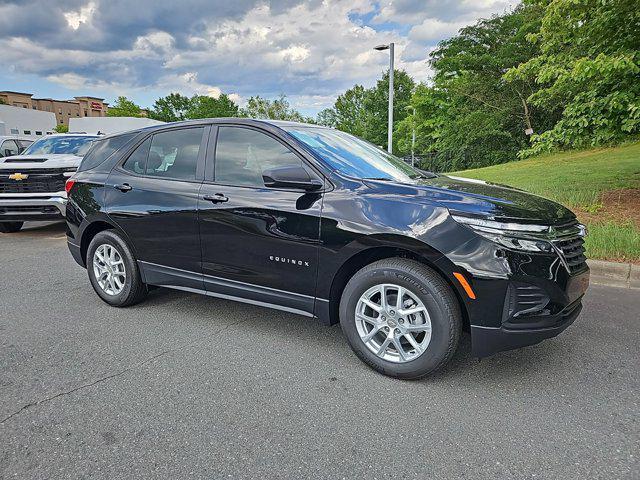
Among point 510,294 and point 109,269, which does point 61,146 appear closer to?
point 109,269

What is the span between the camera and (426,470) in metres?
2.10

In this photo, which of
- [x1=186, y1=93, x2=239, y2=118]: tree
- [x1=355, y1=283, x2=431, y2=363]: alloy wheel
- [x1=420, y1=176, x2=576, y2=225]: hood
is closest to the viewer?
[x1=420, y1=176, x2=576, y2=225]: hood

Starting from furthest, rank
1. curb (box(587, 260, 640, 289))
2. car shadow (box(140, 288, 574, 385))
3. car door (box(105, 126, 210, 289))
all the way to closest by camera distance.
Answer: curb (box(587, 260, 640, 289)) < car door (box(105, 126, 210, 289)) < car shadow (box(140, 288, 574, 385))

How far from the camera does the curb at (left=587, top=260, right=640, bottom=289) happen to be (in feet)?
16.2

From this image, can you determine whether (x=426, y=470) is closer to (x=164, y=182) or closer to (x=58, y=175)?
(x=164, y=182)

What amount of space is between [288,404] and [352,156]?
1.96 metres

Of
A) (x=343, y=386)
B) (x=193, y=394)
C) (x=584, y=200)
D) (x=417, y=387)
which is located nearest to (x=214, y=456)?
(x=193, y=394)

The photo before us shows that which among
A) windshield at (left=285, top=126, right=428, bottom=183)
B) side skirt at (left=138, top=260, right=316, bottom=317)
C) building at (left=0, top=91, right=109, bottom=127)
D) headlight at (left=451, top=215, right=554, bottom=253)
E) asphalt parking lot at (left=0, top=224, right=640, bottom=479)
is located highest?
building at (left=0, top=91, right=109, bottom=127)

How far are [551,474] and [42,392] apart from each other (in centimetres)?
292

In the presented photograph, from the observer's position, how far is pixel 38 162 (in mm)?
7941

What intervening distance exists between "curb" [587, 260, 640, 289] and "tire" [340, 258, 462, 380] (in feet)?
10.7

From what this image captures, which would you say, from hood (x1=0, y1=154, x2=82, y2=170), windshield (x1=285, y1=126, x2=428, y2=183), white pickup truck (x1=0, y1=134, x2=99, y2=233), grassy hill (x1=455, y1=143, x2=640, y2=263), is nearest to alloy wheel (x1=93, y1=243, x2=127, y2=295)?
windshield (x1=285, y1=126, x2=428, y2=183)

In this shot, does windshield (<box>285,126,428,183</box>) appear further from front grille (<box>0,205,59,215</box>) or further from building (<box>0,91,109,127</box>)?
building (<box>0,91,109,127</box>)

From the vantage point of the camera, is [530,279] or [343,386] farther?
[343,386]
